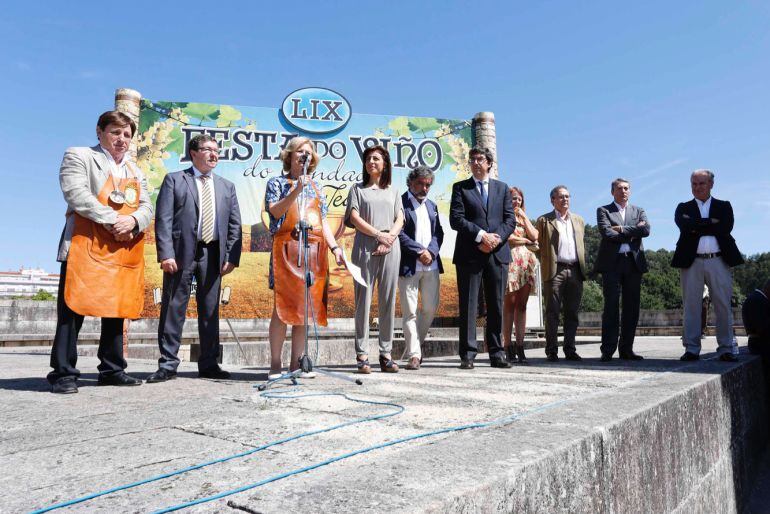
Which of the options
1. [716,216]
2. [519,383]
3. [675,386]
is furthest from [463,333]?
[716,216]

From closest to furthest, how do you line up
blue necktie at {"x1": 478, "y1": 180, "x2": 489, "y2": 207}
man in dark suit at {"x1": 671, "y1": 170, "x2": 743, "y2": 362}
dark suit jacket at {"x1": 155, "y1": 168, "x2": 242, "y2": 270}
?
dark suit jacket at {"x1": 155, "y1": 168, "x2": 242, "y2": 270}
blue necktie at {"x1": 478, "y1": 180, "x2": 489, "y2": 207}
man in dark suit at {"x1": 671, "y1": 170, "x2": 743, "y2": 362}

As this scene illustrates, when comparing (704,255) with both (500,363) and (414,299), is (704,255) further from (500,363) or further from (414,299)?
(414,299)

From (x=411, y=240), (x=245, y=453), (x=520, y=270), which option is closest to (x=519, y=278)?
(x=520, y=270)

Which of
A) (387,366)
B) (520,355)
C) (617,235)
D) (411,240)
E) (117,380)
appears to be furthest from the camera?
(617,235)

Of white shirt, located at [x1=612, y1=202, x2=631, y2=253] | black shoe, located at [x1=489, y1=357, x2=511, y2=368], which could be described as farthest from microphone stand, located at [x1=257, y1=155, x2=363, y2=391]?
white shirt, located at [x1=612, y1=202, x2=631, y2=253]

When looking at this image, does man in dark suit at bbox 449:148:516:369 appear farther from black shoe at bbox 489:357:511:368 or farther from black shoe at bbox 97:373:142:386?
black shoe at bbox 97:373:142:386

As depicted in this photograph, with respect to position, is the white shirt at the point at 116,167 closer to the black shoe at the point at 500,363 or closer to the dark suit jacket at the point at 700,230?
the black shoe at the point at 500,363

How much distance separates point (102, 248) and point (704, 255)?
5.16 m

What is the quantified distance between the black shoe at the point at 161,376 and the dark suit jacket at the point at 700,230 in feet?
14.9

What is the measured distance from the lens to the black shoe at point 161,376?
3.53 meters

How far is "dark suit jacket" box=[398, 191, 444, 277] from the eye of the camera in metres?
4.63

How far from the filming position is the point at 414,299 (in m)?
4.72

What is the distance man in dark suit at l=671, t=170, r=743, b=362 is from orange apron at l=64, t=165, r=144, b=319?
4.65 m

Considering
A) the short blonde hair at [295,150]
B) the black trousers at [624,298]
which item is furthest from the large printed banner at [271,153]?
the short blonde hair at [295,150]
